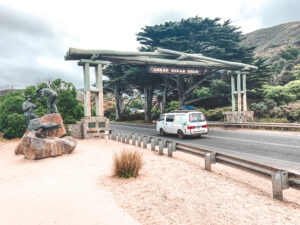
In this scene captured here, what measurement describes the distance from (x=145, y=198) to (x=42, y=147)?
641cm

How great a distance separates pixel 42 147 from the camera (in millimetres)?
9000

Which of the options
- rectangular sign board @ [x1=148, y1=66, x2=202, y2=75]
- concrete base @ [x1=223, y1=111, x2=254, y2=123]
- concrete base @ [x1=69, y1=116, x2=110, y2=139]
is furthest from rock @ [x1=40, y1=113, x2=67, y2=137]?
concrete base @ [x1=223, y1=111, x2=254, y2=123]

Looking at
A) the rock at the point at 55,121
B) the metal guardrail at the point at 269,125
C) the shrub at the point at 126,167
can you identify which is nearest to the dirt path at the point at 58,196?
the shrub at the point at 126,167

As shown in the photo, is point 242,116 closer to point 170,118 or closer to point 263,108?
point 263,108

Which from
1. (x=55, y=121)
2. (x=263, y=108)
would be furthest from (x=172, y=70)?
(x=55, y=121)

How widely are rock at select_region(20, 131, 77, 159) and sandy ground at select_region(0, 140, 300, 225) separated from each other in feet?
5.77

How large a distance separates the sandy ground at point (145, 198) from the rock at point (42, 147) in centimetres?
176

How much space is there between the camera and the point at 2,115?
61.5 feet

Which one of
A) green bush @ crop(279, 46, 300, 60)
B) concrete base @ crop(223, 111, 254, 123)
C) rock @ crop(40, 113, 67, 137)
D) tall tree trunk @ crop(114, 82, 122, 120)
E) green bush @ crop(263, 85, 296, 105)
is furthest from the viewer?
green bush @ crop(279, 46, 300, 60)

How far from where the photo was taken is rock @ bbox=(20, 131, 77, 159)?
8.88 m

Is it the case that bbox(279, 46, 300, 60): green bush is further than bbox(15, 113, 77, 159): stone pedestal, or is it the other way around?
bbox(279, 46, 300, 60): green bush

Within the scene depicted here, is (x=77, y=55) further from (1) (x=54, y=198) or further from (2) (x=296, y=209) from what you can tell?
(2) (x=296, y=209)

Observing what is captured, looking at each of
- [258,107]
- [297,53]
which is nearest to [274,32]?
[297,53]

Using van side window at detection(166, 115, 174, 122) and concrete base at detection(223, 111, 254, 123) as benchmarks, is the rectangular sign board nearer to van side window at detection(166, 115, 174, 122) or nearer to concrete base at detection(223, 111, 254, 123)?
van side window at detection(166, 115, 174, 122)
